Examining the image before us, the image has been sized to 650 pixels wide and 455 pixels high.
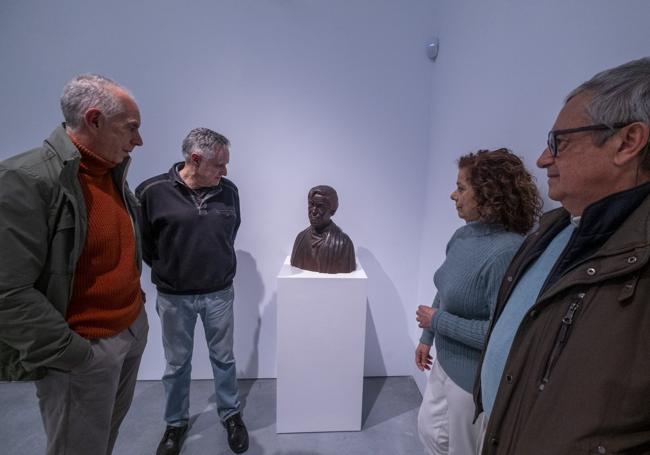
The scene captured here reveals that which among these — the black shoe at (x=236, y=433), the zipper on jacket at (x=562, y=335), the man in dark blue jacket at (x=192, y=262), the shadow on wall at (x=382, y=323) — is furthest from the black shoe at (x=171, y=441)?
the zipper on jacket at (x=562, y=335)

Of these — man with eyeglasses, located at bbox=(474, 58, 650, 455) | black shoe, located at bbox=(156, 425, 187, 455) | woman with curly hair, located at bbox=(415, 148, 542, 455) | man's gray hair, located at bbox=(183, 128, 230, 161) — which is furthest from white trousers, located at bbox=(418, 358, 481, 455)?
man's gray hair, located at bbox=(183, 128, 230, 161)

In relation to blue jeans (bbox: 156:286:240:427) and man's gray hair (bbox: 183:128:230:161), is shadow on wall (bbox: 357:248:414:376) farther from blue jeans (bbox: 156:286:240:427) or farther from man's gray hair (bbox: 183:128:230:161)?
man's gray hair (bbox: 183:128:230:161)

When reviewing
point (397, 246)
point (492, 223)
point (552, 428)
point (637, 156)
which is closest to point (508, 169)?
point (492, 223)

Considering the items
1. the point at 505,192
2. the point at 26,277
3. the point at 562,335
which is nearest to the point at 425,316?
the point at 505,192

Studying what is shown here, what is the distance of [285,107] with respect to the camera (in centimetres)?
236

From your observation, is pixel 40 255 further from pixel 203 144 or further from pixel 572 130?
pixel 572 130

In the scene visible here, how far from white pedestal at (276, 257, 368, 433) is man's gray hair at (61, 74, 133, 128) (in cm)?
117

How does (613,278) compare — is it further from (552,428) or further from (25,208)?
(25,208)

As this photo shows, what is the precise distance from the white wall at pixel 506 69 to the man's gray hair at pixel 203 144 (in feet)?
4.66

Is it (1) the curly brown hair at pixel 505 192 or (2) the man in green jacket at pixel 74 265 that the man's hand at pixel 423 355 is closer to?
(1) the curly brown hair at pixel 505 192

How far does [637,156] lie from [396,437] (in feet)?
6.68

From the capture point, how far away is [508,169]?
1210mm

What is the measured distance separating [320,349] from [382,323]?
2.72 ft

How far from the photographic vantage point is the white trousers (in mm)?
1226
